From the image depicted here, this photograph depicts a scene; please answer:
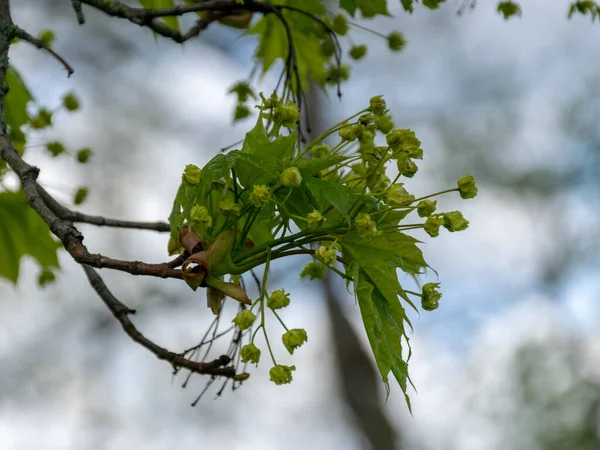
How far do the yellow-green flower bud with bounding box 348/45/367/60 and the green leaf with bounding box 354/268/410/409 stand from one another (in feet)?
3.34

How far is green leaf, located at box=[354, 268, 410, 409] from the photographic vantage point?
98 cm

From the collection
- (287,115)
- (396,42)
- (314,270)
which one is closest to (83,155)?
(396,42)

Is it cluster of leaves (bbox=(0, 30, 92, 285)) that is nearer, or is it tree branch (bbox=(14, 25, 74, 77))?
tree branch (bbox=(14, 25, 74, 77))

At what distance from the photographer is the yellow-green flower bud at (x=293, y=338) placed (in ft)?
3.41

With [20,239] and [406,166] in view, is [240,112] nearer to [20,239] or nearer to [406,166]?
[20,239]

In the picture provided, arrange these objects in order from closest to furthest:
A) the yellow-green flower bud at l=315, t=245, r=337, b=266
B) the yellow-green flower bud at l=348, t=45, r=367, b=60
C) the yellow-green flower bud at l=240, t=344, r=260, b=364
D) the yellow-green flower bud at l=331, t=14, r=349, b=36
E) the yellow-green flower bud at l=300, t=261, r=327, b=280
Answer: the yellow-green flower bud at l=315, t=245, r=337, b=266 < the yellow-green flower bud at l=240, t=344, r=260, b=364 < the yellow-green flower bud at l=300, t=261, r=327, b=280 < the yellow-green flower bud at l=331, t=14, r=349, b=36 < the yellow-green flower bud at l=348, t=45, r=367, b=60

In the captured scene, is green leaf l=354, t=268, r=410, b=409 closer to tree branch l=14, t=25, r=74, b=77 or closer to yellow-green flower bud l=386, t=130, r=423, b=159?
yellow-green flower bud l=386, t=130, r=423, b=159

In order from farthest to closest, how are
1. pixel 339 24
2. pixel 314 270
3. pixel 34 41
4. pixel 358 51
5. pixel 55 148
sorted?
pixel 55 148
pixel 358 51
pixel 339 24
pixel 314 270
pixel 34 41

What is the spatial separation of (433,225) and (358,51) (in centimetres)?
98

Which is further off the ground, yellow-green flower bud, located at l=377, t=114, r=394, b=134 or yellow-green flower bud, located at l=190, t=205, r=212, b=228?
yellow-green flower bud, located at l=377, t=114, r=394, b=134

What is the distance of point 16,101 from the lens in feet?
6.09

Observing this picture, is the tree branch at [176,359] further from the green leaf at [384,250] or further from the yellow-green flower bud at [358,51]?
the yellow-green flower bud at [358,51]

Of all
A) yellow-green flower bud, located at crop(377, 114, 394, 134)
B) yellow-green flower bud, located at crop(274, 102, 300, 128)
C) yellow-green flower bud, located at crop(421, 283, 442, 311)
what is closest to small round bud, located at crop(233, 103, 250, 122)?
yellow-green flower bud, located at crop(377, 114, 394, 134)

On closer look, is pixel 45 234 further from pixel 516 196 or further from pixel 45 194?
pixel 516 196
